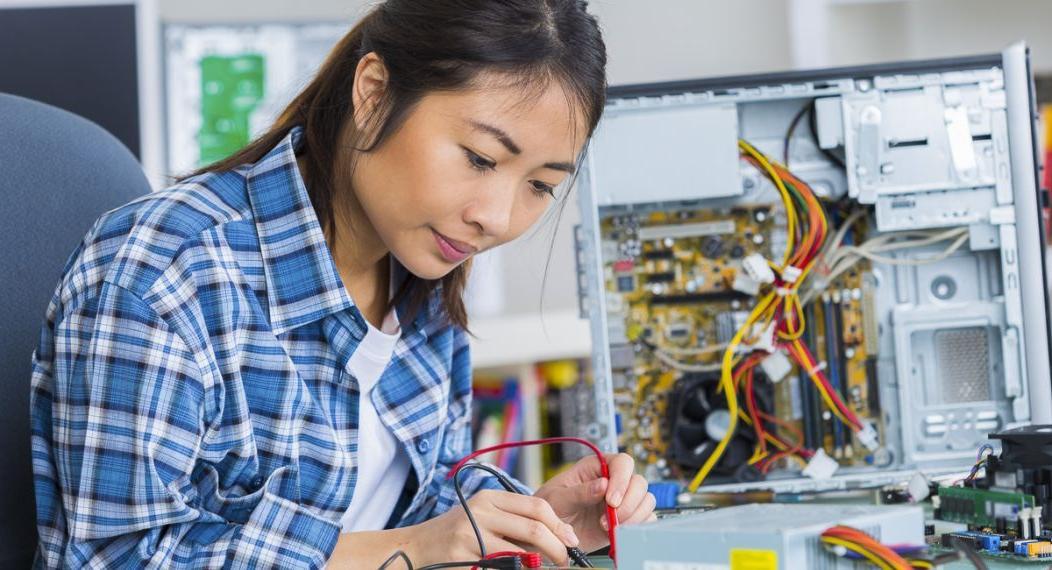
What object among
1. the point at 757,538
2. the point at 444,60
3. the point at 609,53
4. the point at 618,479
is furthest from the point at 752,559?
the point at 609,53

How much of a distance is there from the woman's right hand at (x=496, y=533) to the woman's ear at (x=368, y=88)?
34cm

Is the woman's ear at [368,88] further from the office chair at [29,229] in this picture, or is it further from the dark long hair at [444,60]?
the office chair at [29,229]

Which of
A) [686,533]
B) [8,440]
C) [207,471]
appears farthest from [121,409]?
[686,533]

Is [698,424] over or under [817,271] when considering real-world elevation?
under

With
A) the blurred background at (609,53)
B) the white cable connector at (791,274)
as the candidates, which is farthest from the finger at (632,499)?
the blurred background at (609,53)

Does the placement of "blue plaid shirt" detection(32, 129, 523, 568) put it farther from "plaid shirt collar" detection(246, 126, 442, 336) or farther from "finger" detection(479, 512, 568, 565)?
"finger" detection(479, 512, 568, 565)

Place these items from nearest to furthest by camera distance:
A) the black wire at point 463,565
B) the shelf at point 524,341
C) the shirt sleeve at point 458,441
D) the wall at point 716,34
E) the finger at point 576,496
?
1. the black wire at point 463,565
2. the finger at point 576,496
3. the shirt sleeve at point 458,441
4. the shelf at point 524,341
5. the wall at point 716,34

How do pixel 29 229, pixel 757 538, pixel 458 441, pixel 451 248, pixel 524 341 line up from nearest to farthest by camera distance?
1. pixel 757 538
2. pixel 451 248
3. pixel 29 229
4. pixel 458 441
5. pixel 524 341

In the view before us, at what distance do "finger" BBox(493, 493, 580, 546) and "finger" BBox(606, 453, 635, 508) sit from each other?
10cm

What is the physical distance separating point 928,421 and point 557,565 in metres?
0.66

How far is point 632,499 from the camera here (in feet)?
3.38

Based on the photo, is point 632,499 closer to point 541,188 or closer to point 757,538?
point 541,188

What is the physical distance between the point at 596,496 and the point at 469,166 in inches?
13.2

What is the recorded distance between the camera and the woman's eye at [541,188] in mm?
999
